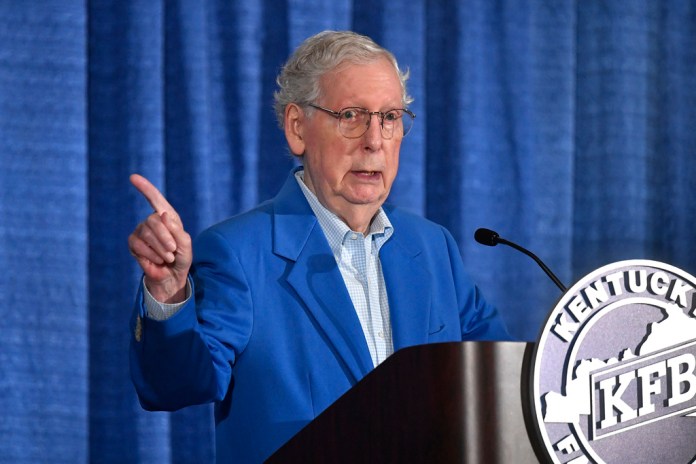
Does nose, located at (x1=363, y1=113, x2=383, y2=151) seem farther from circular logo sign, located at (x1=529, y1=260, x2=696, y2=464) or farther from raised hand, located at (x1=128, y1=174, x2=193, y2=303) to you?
circular logo sign, located at (x1=529, y1=260, x2=696, y2=464)

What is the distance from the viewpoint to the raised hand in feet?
3.92

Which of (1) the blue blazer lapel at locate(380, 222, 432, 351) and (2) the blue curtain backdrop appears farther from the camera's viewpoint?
(2) the blue curtain backdrop

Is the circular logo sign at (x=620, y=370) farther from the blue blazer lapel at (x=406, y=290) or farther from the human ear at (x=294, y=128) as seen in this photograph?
the human ear at (x=294, y=128)

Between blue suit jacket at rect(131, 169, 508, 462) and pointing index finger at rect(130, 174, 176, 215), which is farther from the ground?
pointing index finger at rect(130, 174, 176, 215)

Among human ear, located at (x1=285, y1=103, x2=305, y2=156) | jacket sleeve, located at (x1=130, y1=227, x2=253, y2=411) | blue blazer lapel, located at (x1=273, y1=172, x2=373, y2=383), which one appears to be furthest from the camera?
human ear, located at (x1=285, y1=103, x2=305, y2=156)

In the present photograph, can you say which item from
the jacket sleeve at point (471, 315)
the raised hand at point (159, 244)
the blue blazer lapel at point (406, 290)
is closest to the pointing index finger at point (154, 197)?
the raised hand at point (159, 244)

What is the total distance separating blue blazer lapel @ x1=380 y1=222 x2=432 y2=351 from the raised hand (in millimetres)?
392

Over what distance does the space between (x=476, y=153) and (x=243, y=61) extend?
25.5 inches

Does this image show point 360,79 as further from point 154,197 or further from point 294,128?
point 154,197

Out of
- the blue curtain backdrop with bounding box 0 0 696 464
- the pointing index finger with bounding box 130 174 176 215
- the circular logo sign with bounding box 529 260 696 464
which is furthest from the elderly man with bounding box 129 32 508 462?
the blue curtain backdrop with bounding box 0 0 696 464

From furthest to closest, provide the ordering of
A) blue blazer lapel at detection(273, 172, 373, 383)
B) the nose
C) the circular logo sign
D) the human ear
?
the human ear, the nose, blue blazer lapel at detection(273, 172, 373, 383), the circular logo sign

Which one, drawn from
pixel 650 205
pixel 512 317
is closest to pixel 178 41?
pixel 512 317

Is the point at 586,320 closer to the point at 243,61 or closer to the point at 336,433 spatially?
the point at 336,433

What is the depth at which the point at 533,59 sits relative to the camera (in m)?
2.73
